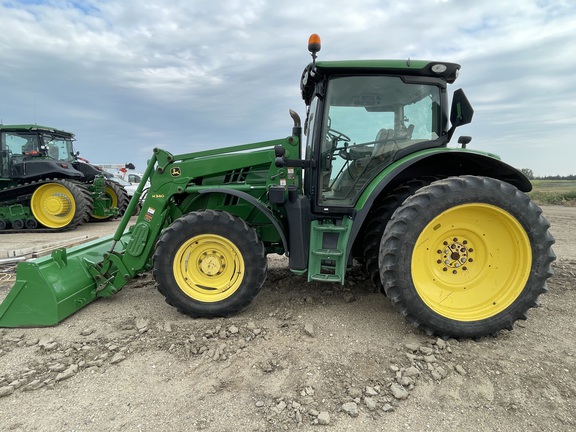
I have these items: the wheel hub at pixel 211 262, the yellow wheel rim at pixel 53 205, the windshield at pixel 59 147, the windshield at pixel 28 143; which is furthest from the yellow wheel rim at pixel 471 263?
the windshield at pixel 59 147

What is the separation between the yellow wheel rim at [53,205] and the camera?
9352mm

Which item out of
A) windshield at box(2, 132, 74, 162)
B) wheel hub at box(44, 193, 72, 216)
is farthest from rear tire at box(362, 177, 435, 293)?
windshield at box(2, 132, 74, 162)

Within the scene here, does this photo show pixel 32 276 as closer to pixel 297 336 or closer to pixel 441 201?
pixel 297 336

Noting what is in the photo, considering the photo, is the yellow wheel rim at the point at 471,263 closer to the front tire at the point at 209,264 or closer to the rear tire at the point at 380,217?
the rear tire at the point at 380,217

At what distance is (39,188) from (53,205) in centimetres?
67

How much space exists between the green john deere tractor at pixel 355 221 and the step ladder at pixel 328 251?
1 cm

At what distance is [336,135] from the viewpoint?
3.29m

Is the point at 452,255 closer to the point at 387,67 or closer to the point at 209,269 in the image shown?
the point at 387,67

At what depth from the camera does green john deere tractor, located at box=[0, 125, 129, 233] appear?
9391 mm

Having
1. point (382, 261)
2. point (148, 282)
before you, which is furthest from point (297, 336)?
point (148, 282)

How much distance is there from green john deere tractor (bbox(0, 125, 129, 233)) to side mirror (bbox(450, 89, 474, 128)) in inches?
364

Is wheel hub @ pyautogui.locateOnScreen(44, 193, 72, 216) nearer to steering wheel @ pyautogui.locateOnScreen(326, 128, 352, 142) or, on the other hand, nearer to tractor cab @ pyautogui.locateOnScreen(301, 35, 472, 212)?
tractor cab @ pyautogui.locateOnScreen(301, 35, 472, 212)

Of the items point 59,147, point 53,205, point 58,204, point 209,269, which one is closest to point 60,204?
point 58,204

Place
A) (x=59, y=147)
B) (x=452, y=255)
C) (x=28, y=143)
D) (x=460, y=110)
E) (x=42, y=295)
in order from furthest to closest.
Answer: (x=59, y=147) < (x=28, y=143) < (x=460, y=110) < (x=42, y=295) < (x=452, y=255)
